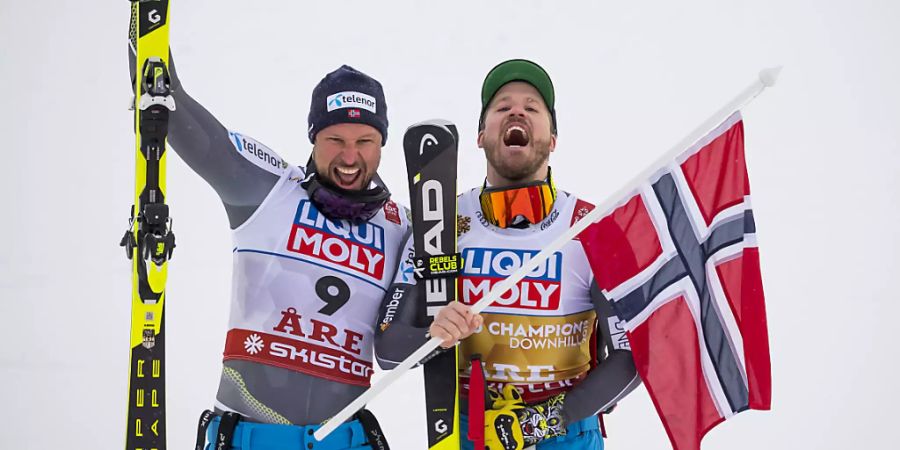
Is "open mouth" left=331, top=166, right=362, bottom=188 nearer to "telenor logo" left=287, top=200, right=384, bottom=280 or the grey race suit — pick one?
"telenor logo" left=287, top=200, right=384, bottom=280

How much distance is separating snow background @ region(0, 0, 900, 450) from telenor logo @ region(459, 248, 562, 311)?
306cm

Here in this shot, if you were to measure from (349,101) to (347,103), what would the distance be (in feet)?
0.04

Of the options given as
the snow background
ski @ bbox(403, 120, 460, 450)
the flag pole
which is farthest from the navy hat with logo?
the snow background

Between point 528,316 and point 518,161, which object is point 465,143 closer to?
point 518,161

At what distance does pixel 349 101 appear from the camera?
3252mm

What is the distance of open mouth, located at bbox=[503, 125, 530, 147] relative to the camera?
323 centimetres

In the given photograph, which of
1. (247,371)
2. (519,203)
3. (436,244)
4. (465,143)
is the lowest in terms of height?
(247,371)

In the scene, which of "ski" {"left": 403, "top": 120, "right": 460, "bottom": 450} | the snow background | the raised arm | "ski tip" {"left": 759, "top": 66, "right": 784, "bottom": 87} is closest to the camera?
Result: "ski tip" {"left": 759, "top": 66, "right": 784, "bottom": 87}

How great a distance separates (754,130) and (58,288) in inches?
240

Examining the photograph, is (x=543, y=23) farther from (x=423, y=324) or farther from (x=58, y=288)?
(x=423, y=324)

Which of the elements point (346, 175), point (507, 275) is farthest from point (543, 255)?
point (346, 175)

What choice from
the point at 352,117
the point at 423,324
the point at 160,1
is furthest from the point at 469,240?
the point at 160,1

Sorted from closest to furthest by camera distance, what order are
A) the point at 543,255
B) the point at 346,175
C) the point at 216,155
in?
the point at 543,255, the point at 216,155, the point at 346,175

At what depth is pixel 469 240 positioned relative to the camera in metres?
3.27
